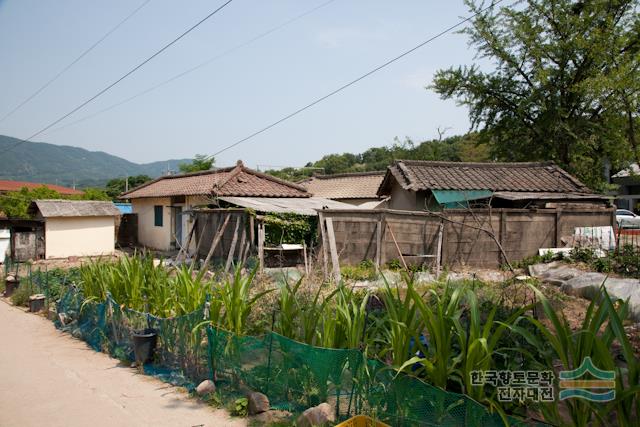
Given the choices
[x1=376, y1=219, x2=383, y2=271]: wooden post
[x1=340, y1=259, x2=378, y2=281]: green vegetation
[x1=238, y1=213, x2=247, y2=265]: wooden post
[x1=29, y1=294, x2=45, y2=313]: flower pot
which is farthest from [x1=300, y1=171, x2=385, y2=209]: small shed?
[x1=29, y1=294, x2=45, y2=313]: flower pot

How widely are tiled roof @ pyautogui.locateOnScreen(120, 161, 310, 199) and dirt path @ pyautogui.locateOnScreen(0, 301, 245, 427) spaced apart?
10.6 m

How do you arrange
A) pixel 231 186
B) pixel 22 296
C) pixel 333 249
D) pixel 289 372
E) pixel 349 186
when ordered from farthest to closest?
pixel 349 186, pixel 231 186, pixel 22 296, pixel 333 249, pixel 289 372

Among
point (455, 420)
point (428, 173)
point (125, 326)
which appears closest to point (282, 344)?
point (455, 420)

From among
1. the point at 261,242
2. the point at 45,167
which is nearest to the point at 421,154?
the point at 261,242

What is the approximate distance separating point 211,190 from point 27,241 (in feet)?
27.1

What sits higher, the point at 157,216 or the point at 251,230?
the point at 157,216

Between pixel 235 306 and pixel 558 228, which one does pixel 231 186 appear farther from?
pixel 235 306

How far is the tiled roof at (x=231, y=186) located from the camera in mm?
18734

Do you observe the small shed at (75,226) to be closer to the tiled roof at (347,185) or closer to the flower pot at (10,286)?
the flower pot at (10,286)

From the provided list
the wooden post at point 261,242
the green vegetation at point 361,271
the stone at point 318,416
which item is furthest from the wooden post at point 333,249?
the stone at point 318,416

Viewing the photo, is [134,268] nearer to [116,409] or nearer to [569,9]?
[116,409]

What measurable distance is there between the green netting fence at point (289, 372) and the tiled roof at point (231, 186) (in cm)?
1124

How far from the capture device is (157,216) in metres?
23.0

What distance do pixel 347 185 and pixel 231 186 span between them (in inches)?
331
